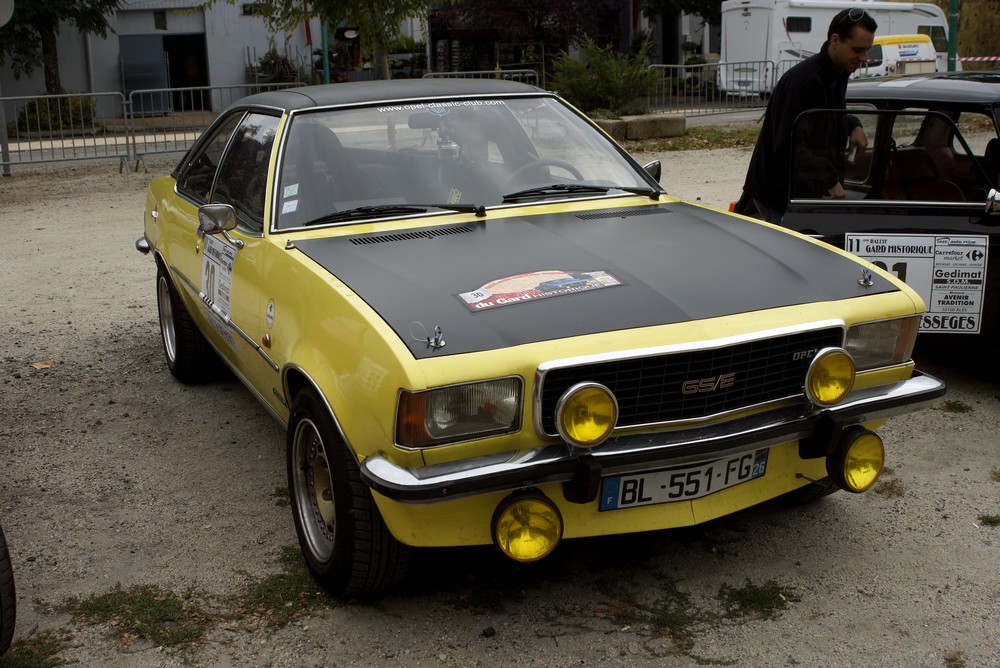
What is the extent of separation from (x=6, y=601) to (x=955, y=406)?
4.24 m

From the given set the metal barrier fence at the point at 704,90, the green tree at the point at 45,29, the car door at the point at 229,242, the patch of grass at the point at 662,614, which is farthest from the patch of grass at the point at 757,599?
the green tree at the point at 45,29

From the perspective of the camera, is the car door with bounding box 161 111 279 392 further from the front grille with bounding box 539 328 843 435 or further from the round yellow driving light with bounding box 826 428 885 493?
the round yellow driving light with bounding box 826 428 885 493

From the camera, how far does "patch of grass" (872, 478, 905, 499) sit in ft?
13.6

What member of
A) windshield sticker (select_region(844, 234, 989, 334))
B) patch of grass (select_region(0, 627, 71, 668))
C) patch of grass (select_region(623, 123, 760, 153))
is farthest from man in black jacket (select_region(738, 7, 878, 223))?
patch of grass (select_region(623, 123, 760, 153))

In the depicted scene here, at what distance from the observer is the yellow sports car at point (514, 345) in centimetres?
292

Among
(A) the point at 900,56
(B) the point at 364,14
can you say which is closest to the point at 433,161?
(B) the point at 364,14

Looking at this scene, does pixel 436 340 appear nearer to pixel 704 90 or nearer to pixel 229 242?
pixel 229 242

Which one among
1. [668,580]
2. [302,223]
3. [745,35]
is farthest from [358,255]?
[745,35]

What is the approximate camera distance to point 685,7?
3170cm

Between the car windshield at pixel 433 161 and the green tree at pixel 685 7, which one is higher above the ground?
the green tree at pixel 685 7

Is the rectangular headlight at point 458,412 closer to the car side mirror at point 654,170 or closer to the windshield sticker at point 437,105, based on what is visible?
the windshield sticker at point 437,105

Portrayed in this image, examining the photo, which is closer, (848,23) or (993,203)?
(993,203)

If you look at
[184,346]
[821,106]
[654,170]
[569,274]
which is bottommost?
[184,346]

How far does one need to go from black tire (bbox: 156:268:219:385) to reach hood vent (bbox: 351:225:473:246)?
1926 mm
